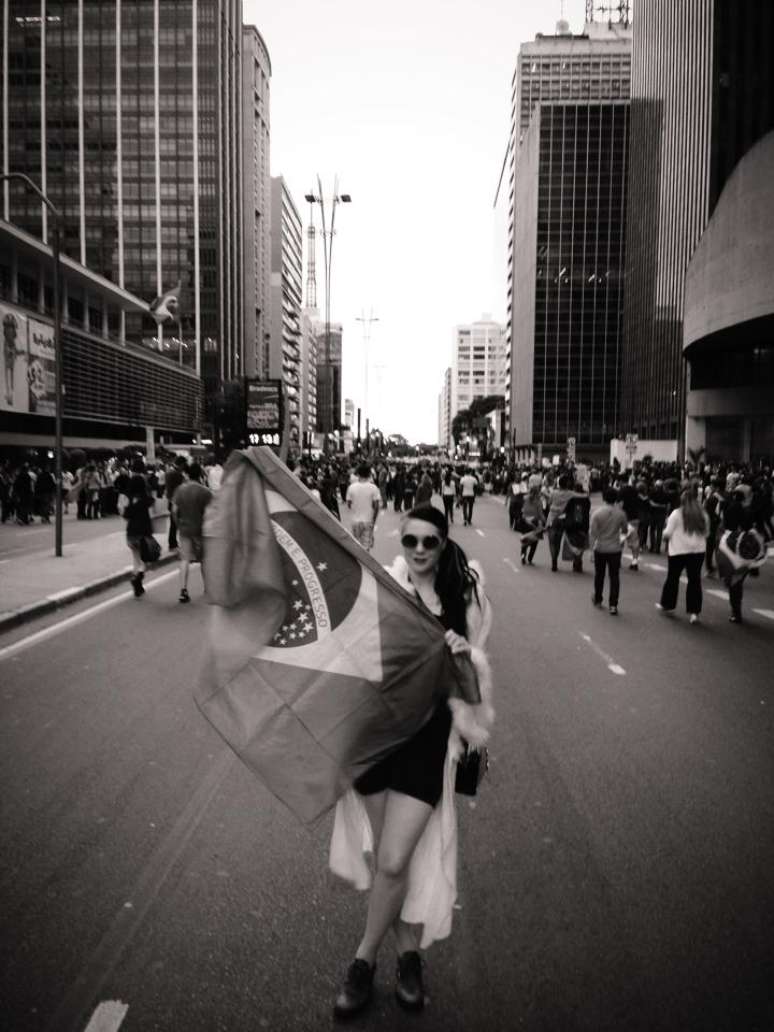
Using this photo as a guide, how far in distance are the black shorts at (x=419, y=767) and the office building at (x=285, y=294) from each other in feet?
473

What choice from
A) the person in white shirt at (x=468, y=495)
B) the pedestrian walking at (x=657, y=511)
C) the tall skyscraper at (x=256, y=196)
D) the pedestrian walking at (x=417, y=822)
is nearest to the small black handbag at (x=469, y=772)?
the pedestrian walking at (x=417, y=822)

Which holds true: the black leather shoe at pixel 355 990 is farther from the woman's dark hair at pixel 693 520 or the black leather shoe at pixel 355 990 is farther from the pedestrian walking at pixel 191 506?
the woman's dark hair at pixel 693 520

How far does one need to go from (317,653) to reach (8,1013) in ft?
5.42

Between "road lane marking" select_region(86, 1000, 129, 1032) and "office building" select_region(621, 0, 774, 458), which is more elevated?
"office building" select_region(621, 0, 774, 458)

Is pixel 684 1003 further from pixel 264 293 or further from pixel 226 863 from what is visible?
pixel 264 293

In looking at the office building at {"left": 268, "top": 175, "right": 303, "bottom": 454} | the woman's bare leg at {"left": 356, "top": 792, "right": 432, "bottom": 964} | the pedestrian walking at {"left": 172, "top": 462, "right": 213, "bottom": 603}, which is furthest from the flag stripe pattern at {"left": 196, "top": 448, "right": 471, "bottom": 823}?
the office building at {"left": 268, "top": 175, "right": 303, "bottom": 454}

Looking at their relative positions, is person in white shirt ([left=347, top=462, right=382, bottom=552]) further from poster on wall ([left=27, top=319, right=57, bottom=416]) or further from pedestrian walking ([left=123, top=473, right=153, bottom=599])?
poster on wall ([left=27, top=319, right=57, bottom=416])

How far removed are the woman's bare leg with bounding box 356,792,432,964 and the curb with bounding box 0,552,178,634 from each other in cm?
784

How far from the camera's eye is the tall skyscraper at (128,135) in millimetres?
103688

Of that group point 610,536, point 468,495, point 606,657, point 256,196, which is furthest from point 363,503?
point 256,196

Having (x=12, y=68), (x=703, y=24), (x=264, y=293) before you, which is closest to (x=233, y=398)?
(x=703, y=24)

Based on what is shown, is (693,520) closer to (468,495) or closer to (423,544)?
(423,544)

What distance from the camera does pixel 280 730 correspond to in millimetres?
3076

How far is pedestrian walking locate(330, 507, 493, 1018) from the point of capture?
2938mm
